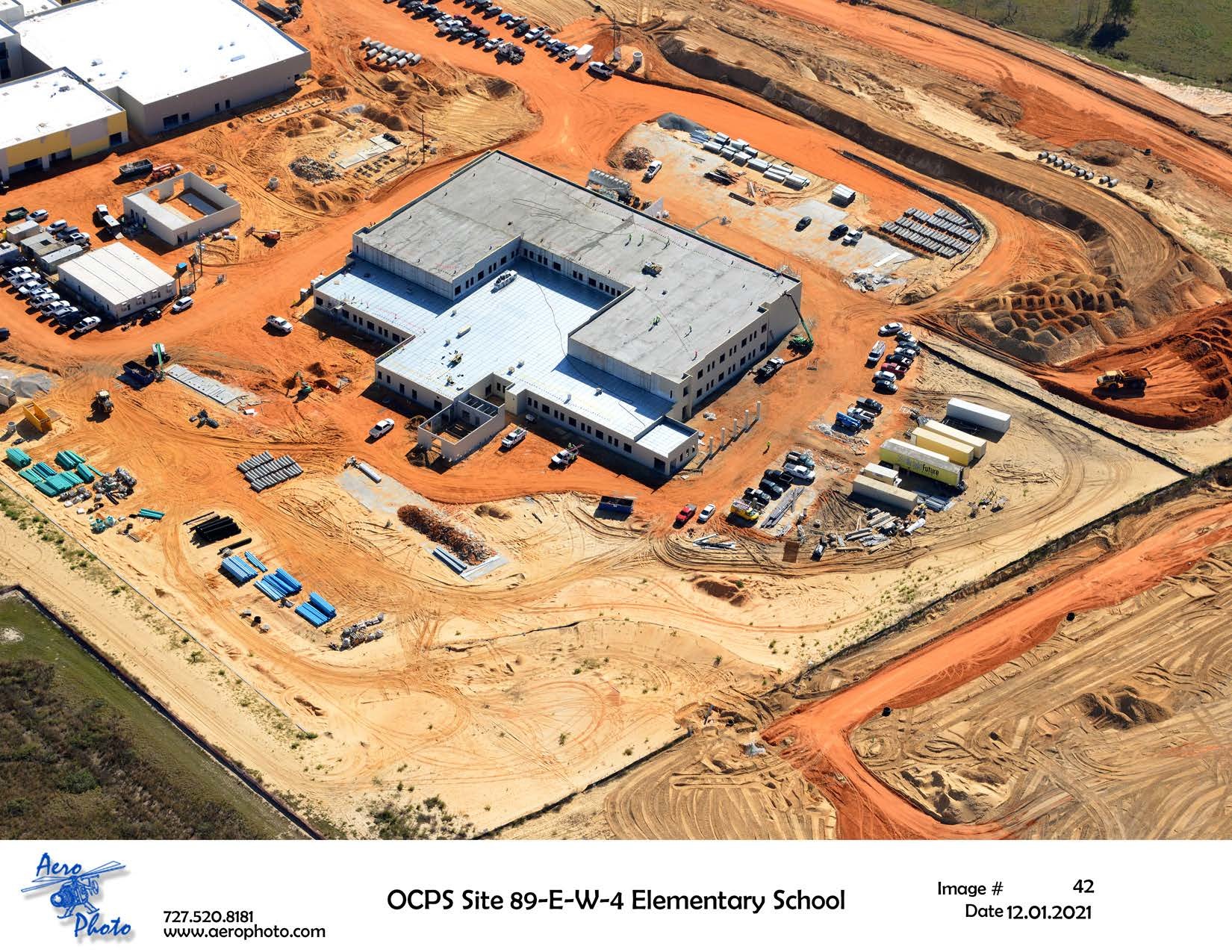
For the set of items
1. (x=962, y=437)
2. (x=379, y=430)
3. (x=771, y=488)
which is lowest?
(x=379, y=430)

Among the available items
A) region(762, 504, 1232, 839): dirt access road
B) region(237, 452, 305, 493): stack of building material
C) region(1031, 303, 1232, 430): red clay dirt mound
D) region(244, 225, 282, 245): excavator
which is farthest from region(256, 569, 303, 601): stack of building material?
region(1031, 303, 1232, 430): red clay dirt mound

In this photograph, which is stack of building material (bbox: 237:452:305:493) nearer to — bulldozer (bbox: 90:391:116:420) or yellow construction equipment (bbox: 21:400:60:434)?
bulldozer (bbox: 90:391:116:420)

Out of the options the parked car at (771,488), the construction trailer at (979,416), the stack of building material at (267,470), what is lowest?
the stack of building material at (267,470)

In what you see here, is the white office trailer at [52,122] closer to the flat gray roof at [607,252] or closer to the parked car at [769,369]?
the flat gray roof at [607,252]

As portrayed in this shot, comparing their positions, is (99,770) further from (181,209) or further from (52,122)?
(52,122)

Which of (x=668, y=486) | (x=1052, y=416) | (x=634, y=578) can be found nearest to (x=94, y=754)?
(x=634, y=578)

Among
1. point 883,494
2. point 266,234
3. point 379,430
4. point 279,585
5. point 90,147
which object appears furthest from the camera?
point 90,147

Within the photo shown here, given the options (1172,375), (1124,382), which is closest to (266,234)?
(1124,382)

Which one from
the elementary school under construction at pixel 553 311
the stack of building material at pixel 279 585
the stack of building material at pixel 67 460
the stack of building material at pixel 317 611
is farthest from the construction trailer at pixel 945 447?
the stack of building material at pixel 67 460
